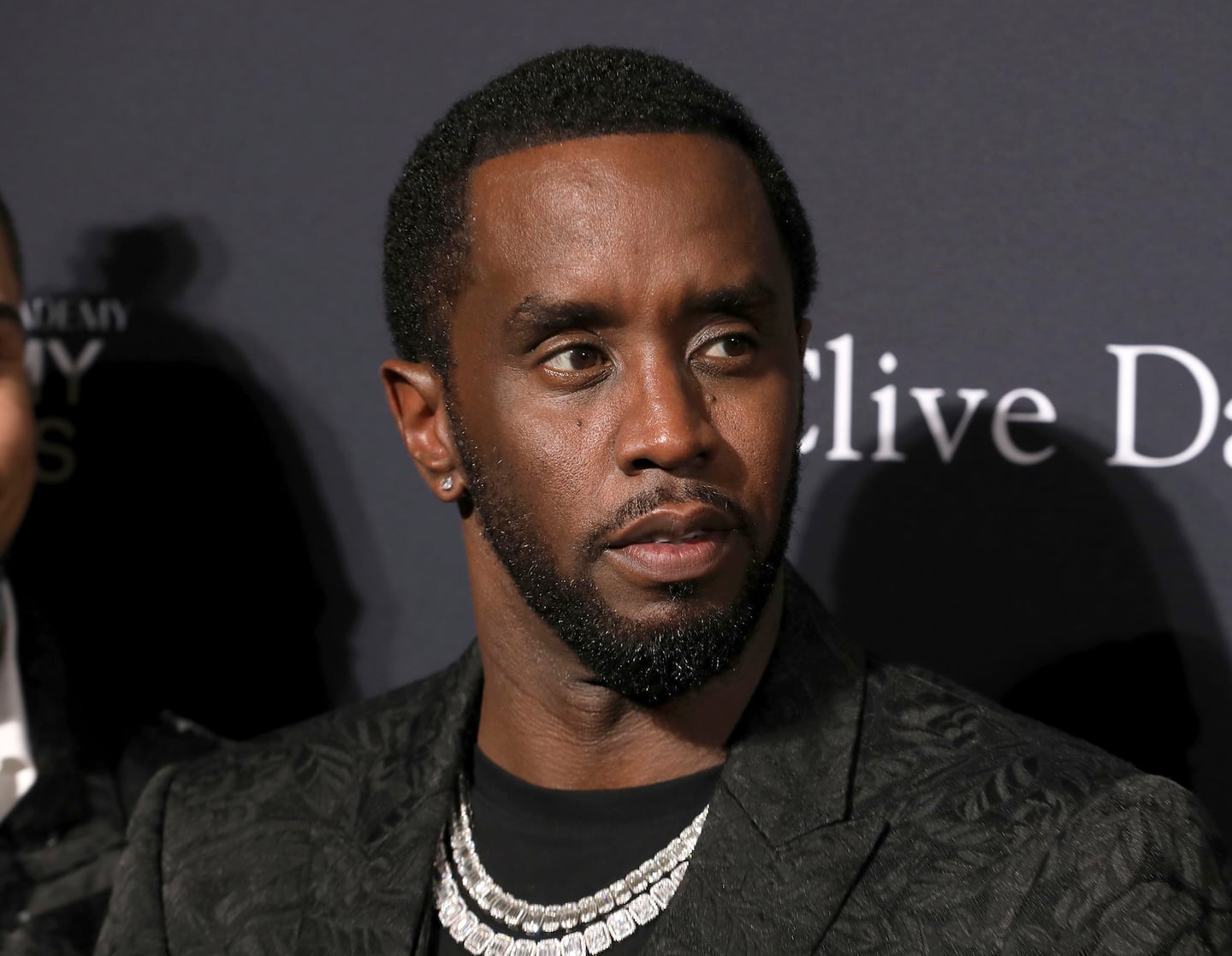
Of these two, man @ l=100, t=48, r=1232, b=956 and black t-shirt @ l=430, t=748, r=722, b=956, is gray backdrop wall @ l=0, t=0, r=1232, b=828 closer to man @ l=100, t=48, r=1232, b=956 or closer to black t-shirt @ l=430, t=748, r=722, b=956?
man @ l=100, t=48, r=1232, b=956

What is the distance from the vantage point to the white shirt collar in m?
1.70

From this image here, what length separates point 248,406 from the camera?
1997 mm

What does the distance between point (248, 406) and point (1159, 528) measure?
1138 millimetres

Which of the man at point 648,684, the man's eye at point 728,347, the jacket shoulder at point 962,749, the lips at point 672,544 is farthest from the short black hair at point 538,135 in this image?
the jacket shoulder at point 962,749

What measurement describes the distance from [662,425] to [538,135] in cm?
28

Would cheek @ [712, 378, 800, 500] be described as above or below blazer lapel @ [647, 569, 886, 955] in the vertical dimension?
above

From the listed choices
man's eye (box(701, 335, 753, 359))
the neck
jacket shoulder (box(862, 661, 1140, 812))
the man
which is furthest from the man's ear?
jacket shoulder (box(862, 661, 1140, 812))

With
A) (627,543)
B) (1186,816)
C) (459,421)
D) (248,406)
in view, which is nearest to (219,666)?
(248,406)

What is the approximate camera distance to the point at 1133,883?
3.52 feet

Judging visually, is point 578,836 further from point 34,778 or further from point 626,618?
point 34,778

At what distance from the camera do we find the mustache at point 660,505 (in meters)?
1.15

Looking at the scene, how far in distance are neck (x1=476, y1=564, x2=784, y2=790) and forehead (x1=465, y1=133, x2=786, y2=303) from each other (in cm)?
30

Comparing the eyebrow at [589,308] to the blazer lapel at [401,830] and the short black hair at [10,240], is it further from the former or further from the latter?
the short black hair at [10,240]

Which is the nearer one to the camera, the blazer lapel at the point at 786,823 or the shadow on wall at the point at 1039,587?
the blazer lapel at the point at 786,823
